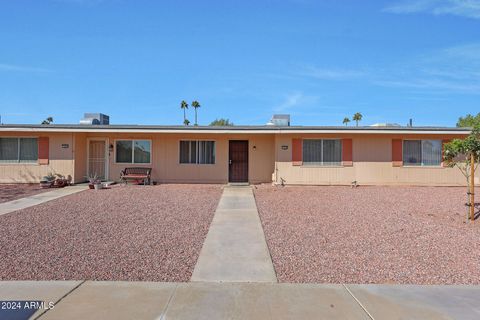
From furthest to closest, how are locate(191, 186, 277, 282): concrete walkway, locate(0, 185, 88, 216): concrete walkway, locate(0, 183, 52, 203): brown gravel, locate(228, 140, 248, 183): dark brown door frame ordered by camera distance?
locate(228, 140, 248, 183): dark brown door frame, locate(0, 183, 52, 203): brown gravel, locate(0, 185, 88, 216): concrete walkway, locate(191, 186, 277, 282): concrete walkway

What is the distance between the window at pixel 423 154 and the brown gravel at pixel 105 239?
1035 cm

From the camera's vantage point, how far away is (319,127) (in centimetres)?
1550

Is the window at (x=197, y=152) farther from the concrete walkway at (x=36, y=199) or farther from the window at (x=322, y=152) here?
the concrete walkway at (x=36, y=199)

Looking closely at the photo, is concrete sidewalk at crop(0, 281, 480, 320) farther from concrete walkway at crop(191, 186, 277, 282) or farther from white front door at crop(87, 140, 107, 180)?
white front door at crop(87, 140, 107, 180)

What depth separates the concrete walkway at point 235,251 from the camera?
15.9 ft

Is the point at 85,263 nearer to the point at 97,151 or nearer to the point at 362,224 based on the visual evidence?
the point at 362,224

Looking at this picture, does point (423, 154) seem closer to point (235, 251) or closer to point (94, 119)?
point (235, 251)

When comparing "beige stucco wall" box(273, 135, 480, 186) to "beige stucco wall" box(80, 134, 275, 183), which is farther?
"beige stucco wall" box(80, 134, 275, 183)

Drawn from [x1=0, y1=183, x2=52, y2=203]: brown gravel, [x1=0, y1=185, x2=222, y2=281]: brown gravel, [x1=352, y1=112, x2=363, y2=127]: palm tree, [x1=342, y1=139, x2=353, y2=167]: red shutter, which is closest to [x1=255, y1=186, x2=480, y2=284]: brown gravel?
[x1=0, y1=185, x2=222, y2=281]: brown gravel

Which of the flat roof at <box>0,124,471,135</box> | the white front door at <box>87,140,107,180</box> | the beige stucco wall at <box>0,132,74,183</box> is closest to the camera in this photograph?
the flat roof at <box>0,124,471,135</box>

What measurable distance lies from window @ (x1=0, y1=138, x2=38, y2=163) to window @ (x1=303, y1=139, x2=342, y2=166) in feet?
42.7

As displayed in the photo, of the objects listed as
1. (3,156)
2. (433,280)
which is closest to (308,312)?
(433,280)

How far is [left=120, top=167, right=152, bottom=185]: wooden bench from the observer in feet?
52.5

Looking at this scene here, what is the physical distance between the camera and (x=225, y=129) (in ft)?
51.3
